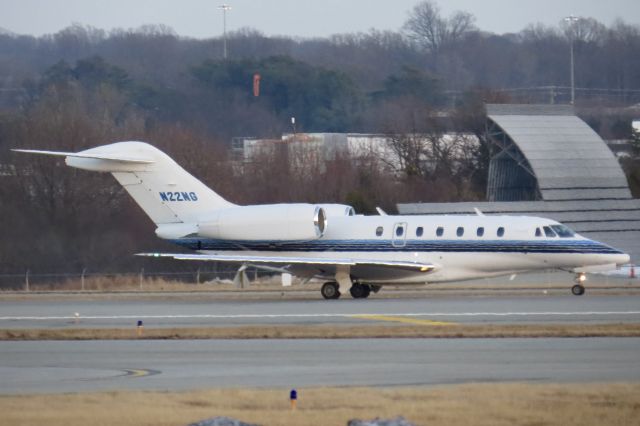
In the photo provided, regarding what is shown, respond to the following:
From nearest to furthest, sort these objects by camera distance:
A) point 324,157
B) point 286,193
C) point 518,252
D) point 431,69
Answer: point 518,252 → point 286,193 → point 324,157 → point 431,69

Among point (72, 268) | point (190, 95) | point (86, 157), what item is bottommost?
point (72, 268)

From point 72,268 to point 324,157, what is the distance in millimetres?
19952

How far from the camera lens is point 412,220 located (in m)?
34.5

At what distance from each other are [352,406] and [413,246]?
19.2 meters

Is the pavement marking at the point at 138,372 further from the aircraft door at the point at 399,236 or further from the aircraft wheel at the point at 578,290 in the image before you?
the aircraft wheel at the point at 578,290

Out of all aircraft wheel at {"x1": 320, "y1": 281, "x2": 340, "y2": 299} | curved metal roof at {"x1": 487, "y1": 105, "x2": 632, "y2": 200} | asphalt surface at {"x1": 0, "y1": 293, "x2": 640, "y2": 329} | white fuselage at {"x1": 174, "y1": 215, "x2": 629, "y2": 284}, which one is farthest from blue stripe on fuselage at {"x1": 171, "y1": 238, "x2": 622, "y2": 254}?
curved metal roof at {"x1": 487, "y1": 105, "x2": 632, "y2": 200}

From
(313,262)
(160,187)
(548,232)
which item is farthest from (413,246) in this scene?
(160,187)

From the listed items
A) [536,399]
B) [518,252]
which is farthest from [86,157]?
[536,399]

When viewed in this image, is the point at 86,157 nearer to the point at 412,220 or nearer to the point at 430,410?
the point at 412,220

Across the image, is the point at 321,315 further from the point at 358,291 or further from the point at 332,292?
the point at 358,291

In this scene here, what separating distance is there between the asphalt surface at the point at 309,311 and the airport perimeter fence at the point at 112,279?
957cm

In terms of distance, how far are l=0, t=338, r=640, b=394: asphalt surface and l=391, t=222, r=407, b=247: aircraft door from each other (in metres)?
11.9

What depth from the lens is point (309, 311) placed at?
29484 millimetres

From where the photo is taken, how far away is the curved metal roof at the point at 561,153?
52.4 metres
